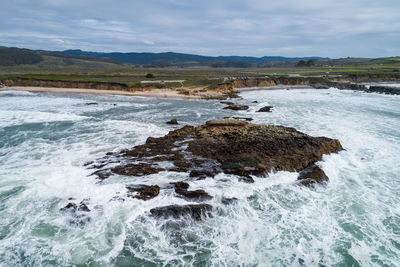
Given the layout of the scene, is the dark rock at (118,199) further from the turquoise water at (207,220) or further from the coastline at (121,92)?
the coastline at (121,92)

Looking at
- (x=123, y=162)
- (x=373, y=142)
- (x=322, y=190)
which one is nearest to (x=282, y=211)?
(x=322, y=190)

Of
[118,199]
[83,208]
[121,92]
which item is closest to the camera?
[83,208]

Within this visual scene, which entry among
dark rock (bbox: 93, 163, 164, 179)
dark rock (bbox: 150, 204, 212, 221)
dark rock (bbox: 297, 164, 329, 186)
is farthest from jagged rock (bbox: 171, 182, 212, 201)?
dark rock (bbox: 297, 164, 329, 186)

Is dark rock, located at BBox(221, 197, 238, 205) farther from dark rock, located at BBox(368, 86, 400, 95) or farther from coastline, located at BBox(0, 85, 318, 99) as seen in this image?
dark rock, located at BBox(368, 86, 400, 95)

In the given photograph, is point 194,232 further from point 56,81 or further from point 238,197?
point 56,81

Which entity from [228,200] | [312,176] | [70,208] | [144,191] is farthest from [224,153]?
[70,208]

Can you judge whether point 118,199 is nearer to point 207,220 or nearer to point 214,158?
point 207,220
